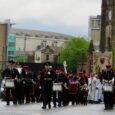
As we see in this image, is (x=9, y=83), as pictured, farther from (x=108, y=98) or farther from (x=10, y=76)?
(x=108, y=98)

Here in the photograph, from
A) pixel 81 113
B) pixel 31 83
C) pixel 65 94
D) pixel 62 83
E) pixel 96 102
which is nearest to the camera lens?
pixel 81 113

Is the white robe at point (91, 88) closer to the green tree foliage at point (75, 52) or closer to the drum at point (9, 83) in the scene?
the drum at point (9, 83)

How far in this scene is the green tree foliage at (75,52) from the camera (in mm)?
144725

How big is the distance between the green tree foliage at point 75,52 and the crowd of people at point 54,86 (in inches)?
4096

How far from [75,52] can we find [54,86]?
391ft

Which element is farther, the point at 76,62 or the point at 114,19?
the point at 76,62

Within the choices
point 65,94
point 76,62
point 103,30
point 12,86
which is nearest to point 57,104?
point 65,94

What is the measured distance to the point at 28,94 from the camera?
108 feet

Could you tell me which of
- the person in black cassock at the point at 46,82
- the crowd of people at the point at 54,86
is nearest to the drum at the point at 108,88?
the crowd of people at the point at 54,86

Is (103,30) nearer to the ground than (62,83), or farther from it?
farther from it

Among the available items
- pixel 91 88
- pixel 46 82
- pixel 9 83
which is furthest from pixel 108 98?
pixel 91 88

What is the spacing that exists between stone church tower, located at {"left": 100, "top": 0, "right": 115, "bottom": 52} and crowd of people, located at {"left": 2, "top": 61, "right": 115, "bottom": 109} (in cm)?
7562

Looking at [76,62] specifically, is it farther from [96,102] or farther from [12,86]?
[12,86]

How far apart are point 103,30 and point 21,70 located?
288ft
